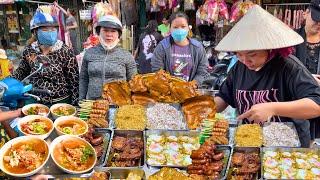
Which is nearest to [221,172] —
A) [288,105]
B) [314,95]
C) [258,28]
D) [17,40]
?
[288,105]

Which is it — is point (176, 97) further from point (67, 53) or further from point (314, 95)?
point (67, 53)

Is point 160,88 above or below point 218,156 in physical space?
above

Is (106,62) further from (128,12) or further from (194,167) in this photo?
(128,12)

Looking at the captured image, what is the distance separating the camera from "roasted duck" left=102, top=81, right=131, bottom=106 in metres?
2.59

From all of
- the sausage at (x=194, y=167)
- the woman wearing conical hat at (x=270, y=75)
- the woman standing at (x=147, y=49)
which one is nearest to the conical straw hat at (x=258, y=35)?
the woman wearing conical hat at (x=270, y=75)

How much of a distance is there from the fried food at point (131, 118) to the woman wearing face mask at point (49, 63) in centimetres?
166

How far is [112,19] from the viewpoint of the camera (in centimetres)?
388

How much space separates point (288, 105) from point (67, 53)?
8.35 feet

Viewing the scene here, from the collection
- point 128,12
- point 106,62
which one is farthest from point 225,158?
point 128,12

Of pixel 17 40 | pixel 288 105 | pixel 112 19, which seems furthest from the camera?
pixel 17 40

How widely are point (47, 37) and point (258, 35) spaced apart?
2423 millimetres

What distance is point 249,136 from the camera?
2.14 metres

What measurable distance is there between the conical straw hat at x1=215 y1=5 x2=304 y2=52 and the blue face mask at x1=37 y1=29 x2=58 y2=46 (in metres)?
2.18

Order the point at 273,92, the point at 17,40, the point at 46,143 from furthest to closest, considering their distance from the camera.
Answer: the point at 17,40
the point at 273,92
the point at 46,143
